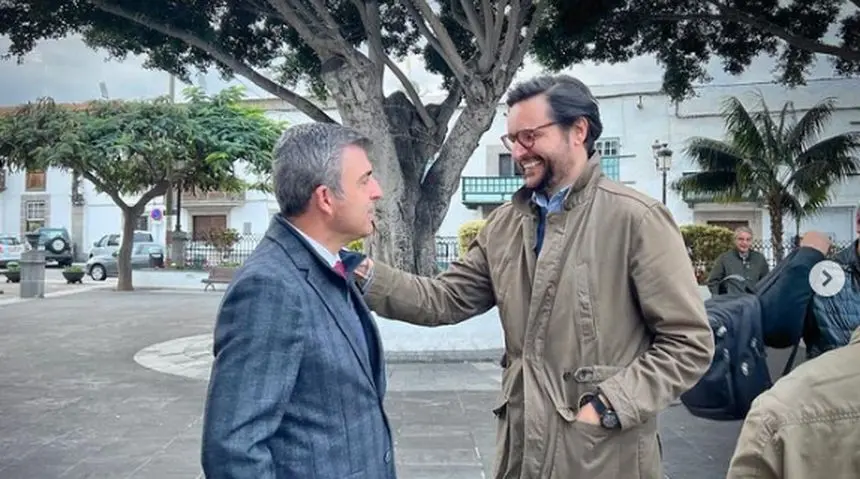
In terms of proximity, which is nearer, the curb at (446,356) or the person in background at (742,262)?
the person in background at (742,262)

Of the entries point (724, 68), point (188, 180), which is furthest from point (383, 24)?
point (188, 180)

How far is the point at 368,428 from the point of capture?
171 centimetres

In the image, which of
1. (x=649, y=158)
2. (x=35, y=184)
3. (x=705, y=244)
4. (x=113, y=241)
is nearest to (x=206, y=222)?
(x=113, y=241)

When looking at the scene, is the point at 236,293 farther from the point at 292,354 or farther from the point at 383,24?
the point at 383,24

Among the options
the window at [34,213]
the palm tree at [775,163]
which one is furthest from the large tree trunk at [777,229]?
the window at [34,213]

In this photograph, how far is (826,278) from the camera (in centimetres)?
305

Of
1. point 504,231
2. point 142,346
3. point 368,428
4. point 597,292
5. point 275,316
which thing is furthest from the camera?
point 142,346

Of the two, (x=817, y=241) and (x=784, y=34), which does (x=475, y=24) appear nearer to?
(x=784, y=34)

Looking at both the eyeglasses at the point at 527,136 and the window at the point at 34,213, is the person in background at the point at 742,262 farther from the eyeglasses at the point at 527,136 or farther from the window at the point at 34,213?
the window at the point at 34,213

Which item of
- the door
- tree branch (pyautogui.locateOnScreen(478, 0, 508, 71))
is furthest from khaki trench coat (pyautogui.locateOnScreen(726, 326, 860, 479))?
the door

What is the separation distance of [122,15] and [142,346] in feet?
14.5

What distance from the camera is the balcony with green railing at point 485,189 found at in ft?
98.5

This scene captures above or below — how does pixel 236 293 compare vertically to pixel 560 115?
below

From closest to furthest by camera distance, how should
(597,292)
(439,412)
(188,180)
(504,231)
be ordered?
(597,292) < (504,231) < (439,412) < (188,180)
